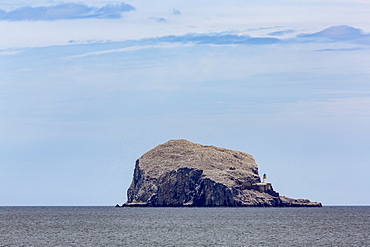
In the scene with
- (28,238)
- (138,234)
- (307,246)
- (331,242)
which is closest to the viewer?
(307,246)

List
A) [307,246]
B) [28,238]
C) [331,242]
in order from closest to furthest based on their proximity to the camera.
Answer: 1. [307,246]
2. [331,242]
3. [28,238]

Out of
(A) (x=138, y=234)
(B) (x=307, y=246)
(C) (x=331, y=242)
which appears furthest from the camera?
(A) (x=138, y=234)

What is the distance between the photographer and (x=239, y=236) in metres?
82.0

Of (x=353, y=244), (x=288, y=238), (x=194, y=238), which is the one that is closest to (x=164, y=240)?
(x=194, y=238)

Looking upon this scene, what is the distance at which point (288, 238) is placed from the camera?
3113 inches

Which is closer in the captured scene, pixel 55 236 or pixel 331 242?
pixel 331 242

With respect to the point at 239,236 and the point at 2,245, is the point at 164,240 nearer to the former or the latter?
the point at 239,236

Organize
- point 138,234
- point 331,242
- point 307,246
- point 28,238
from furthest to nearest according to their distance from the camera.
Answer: point 138,234 → point 28,238 → point 331,242 → point 307,246

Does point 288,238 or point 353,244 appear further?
point 288,238

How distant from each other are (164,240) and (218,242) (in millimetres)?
6747

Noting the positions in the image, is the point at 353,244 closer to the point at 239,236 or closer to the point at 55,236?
the point at 239,236

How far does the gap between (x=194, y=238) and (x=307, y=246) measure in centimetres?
1524

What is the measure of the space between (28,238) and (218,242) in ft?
79.3

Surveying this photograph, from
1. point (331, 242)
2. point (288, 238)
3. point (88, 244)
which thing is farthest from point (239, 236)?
point (88, 244)
